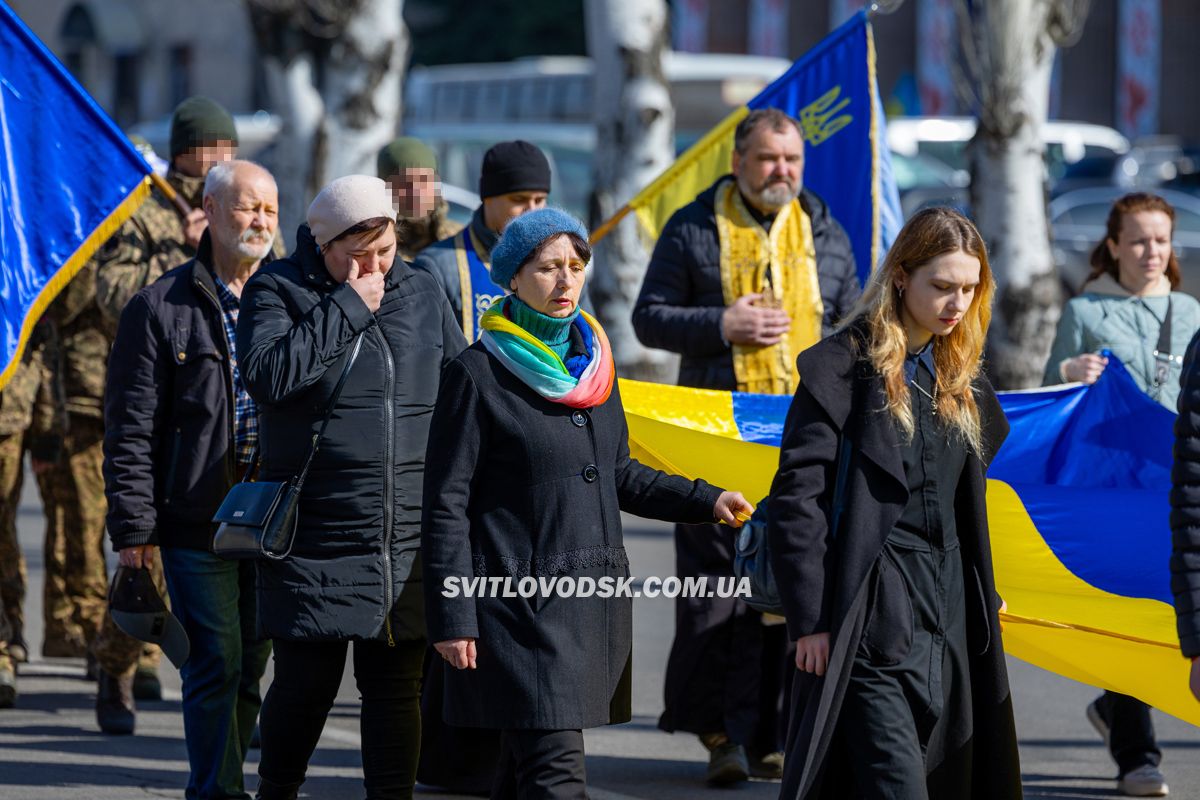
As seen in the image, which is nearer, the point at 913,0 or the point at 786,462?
the point at 786,462

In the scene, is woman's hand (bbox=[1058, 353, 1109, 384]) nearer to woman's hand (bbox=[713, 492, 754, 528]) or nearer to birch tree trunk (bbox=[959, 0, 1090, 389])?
woman's hand (bbox=[713, 492, 754, 528])

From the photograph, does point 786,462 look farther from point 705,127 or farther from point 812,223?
point 705,127

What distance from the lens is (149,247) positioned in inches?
273

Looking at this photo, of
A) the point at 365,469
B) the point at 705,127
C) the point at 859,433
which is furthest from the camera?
the point at 705,127

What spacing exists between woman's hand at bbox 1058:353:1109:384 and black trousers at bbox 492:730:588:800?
246 centimetres

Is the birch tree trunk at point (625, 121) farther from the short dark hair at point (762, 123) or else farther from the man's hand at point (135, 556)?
the man's hand at point (135, 556)

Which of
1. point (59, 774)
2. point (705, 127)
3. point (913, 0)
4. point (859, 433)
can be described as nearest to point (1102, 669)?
point (859, 433)

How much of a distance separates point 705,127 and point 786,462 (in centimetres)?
2396

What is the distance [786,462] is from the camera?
169 inches

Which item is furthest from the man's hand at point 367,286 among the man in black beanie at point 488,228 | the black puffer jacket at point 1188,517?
the black puffer jacket at point 1188,517

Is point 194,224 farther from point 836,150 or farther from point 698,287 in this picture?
point 836,150

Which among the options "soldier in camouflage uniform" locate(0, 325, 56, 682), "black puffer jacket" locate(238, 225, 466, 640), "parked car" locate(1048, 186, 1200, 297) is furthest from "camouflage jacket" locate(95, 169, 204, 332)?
"parked car" locate(1048, 186, 1200, 297)

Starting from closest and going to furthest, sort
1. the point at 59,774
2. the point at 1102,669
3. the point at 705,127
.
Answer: the point at 1102,669
the point at 59,774
the point at 705,127

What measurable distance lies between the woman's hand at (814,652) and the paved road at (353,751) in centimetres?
187
